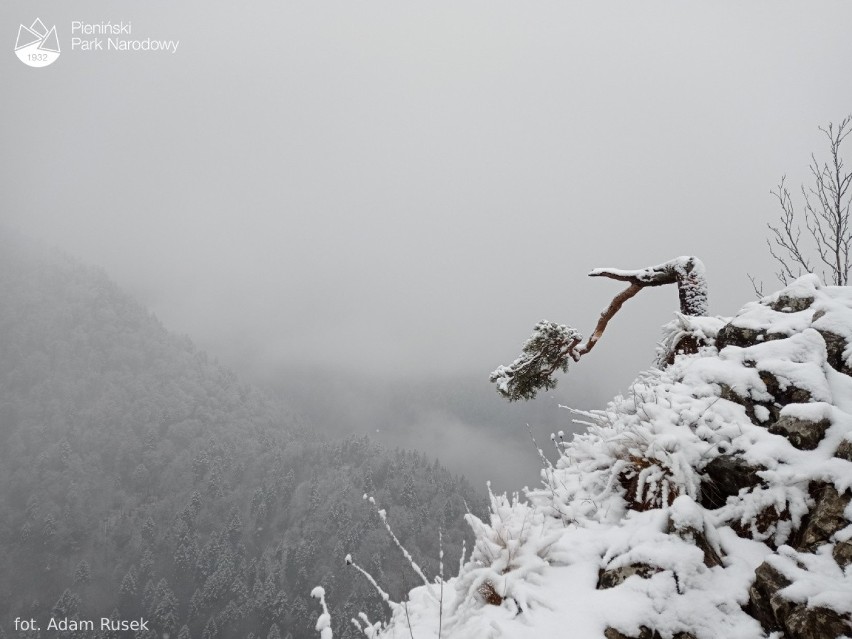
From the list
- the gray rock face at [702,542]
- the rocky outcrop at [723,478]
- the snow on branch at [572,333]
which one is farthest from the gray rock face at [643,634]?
the snow on branch at [572,333]

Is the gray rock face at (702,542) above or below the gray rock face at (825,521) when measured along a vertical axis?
below

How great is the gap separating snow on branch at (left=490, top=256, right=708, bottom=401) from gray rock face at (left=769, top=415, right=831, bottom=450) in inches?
157

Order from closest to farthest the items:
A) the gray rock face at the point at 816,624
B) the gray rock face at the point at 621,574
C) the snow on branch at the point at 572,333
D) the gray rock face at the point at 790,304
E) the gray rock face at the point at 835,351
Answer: the gray rock face at the point at 816,624, the gray rock face at the point at 621,574, the gray rock face at the point at 835,351, the gray rock face at the point at 790,304, the snow on branch at the point at 572,333

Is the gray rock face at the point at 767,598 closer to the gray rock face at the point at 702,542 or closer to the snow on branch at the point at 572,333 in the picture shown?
the gray rock face at the point at 702,542

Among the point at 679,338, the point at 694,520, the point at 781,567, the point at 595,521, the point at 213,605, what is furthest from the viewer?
the point at 213,605

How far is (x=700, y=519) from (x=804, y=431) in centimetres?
109

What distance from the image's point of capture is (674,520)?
10.4 feet

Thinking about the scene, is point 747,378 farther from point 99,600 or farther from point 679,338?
point 99,600

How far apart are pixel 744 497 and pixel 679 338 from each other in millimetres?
3320

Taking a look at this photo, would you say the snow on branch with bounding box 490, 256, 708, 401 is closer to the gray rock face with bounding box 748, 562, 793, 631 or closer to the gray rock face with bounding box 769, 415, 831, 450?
the gray rock face with bounding box 769, 415, 831, 450

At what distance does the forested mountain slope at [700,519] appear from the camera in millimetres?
2688

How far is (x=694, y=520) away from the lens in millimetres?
3133

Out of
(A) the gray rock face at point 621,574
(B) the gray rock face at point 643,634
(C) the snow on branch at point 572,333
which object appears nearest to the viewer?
(B) the gray rock face at point 643,634

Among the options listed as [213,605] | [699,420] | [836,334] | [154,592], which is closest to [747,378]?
[699,420]
